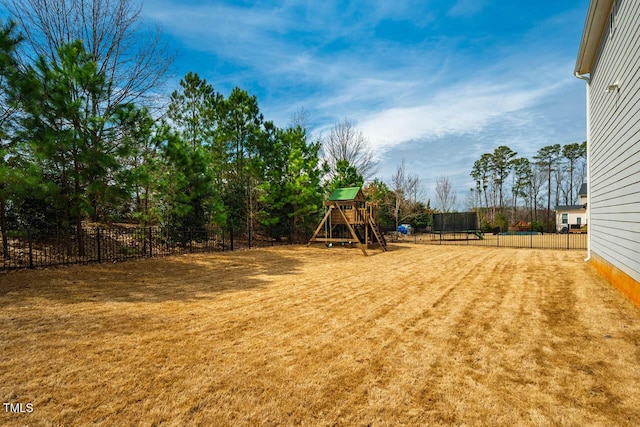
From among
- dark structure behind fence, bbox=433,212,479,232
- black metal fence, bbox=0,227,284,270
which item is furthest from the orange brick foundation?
dark structure behind fence, bbox=433,212,479,232

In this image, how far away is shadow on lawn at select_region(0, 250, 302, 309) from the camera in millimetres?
5512

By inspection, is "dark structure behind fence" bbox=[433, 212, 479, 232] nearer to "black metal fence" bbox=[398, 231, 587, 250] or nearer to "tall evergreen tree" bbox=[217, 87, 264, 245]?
"black metal fence" bbox=[398, 231, 587, 250]

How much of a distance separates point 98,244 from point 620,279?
39.6 ft

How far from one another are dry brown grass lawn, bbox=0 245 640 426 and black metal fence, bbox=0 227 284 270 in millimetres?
2414

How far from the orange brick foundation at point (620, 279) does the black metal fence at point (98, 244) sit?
11700mm

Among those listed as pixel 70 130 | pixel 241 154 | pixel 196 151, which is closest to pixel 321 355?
pixel 70 130

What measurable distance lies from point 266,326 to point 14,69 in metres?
7.74

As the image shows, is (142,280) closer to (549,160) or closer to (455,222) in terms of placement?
(455,222)

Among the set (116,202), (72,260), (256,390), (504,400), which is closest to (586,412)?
(504,400)

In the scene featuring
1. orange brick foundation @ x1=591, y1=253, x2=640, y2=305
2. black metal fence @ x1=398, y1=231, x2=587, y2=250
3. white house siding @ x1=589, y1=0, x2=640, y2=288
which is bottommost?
black metal fence @ x1=398, y1=231, x2=587, y2=250

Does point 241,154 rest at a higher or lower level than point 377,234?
higher

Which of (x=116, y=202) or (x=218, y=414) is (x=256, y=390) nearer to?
(x=218, y=414)

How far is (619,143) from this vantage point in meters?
5.38

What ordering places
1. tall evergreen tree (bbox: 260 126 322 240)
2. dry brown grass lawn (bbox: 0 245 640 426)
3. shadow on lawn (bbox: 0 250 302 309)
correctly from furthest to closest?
tall evergreen tree (bbox: 260 126 322 240) < shadow on lawn (bbox: 0 250 302 309) < dry brown grass lawn (bbox: 0 245 640 426)
